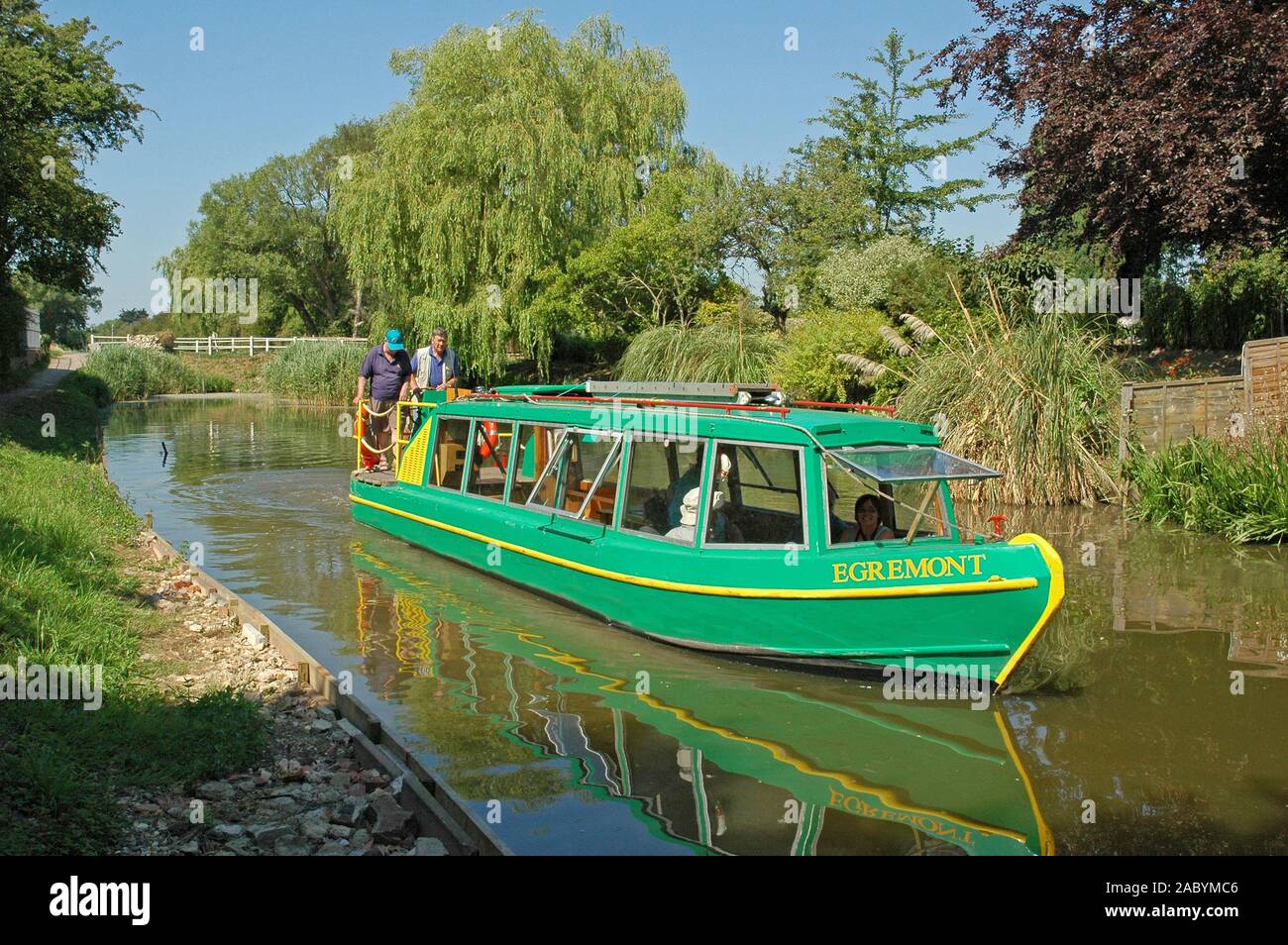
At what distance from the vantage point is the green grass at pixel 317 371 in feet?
152

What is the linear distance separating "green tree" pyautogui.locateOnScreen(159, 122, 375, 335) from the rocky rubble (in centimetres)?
7164

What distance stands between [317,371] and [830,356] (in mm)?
29730

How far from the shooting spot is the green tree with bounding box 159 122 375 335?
76.8 metres

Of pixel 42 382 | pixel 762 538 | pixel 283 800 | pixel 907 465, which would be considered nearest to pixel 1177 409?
pixel 907 465

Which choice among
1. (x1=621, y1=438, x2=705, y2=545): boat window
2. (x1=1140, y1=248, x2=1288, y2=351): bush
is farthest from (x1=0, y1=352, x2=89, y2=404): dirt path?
(x1=1140, y1=248, x2=1288, y2=351): bush

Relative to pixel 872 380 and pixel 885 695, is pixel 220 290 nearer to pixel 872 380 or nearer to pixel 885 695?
pixel 872 380

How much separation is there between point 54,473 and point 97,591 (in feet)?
23.2

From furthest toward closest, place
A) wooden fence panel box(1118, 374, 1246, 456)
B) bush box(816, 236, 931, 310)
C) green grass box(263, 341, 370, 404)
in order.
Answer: green grass box(263, 341, 370, 404) < bush box(816, 236, 931, 310) < wooden fence panel box(1118, 374, 1246, 456)

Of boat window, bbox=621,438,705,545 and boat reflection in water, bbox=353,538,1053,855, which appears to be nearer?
boat reflection in water, bbox=353,538,1053,855

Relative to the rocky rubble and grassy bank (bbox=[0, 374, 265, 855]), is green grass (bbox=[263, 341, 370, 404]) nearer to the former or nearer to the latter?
grassy bank (bbox=[0, 374, 265, 855])

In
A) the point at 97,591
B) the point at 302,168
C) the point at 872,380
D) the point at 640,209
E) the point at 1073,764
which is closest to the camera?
A: the point at 1073,764

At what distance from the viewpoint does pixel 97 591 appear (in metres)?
9.78

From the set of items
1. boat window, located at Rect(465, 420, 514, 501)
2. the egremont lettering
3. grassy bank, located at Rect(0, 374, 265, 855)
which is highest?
boat window, located at Rect(465, 420, 514, 501)
